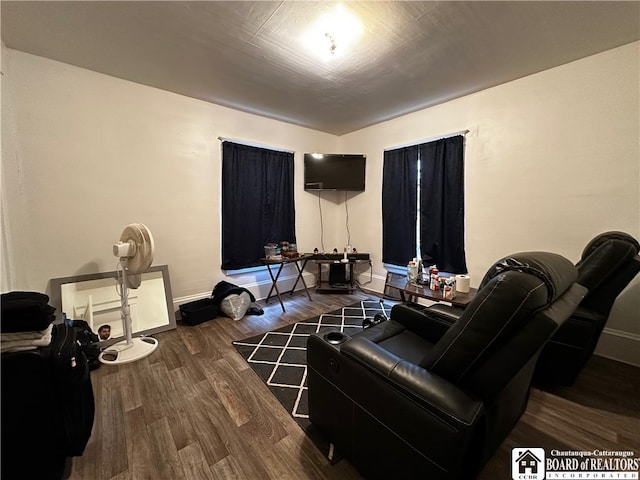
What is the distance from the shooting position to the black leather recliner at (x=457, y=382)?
33.4 inches

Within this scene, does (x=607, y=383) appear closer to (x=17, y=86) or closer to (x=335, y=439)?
(x=335, y=439)

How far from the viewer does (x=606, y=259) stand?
5.50 ft

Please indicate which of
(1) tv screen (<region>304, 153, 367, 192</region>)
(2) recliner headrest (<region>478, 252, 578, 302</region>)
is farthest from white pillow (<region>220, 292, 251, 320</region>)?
(2) recliner headrest (<region>478, 252, 578, 302</region>)

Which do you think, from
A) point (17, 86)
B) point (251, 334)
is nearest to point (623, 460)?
point (251, 334)

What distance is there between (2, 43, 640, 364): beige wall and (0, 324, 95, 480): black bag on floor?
1.42m

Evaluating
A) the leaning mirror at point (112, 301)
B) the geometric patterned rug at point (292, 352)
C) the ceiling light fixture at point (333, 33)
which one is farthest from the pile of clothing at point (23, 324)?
the ceiling light fixture at point (333, 33)

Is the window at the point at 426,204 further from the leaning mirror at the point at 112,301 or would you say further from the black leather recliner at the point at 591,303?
the leaning mirror at the point at 112,301

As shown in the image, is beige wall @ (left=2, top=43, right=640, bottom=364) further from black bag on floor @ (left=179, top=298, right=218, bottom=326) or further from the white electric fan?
the white electric fan

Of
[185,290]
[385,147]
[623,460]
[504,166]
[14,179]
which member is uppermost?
[385,147]

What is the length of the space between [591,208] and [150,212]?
4.36 meters

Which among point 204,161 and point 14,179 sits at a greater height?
point 204,161

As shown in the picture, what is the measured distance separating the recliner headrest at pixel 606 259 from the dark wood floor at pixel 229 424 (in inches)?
32.5

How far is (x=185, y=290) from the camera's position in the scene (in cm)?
314

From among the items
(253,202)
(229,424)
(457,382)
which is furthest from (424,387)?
(253,202)
